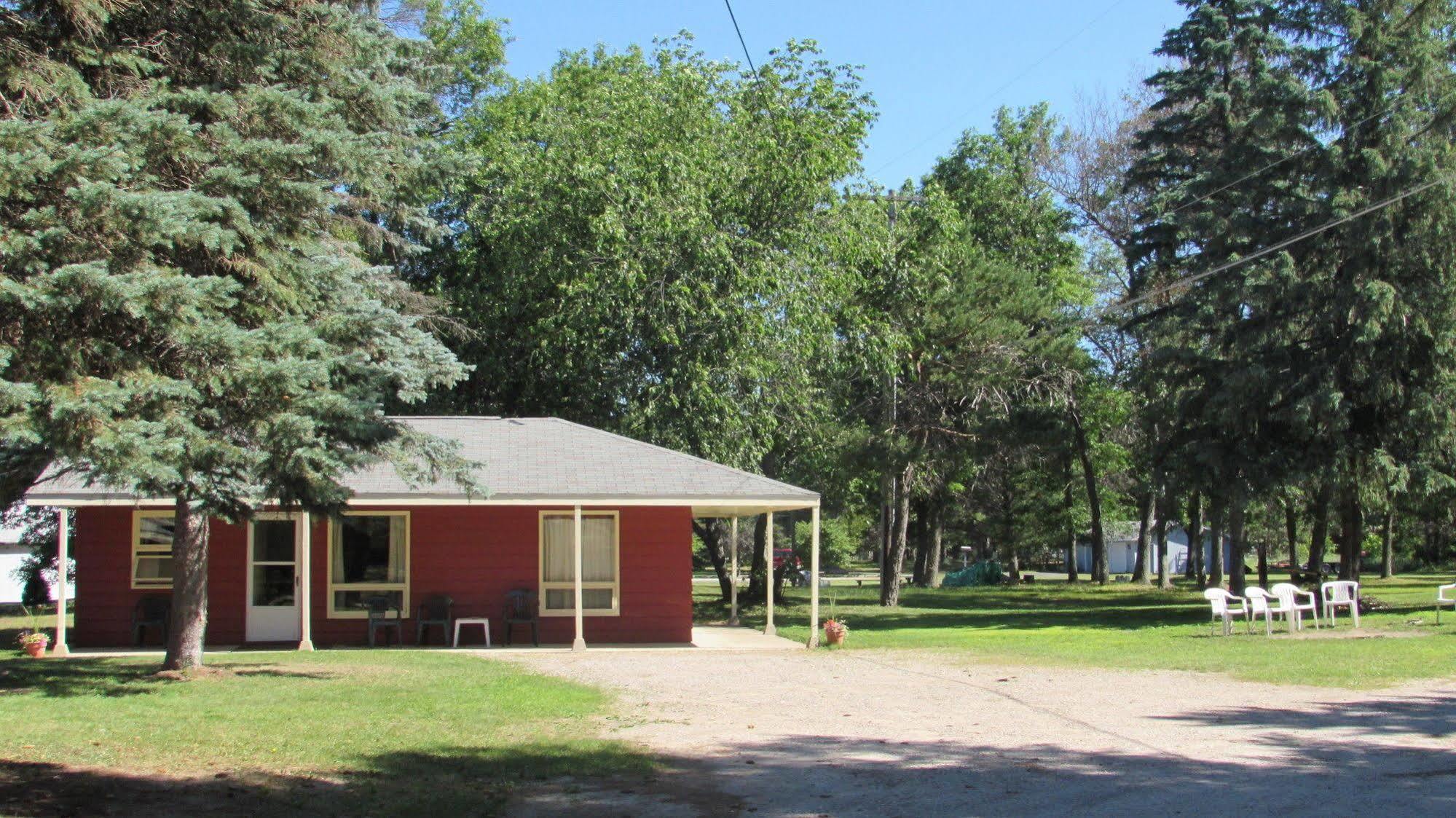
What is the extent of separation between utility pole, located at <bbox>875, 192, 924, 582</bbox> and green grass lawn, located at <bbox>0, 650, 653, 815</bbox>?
16592 mm

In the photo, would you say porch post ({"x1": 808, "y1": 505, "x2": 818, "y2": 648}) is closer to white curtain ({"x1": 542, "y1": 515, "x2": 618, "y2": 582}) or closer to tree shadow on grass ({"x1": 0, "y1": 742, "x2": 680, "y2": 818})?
white curtain ({"x1": 542, "y1": 515, "x2": 618, "y2": 582})

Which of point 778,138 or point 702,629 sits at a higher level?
point 778,138

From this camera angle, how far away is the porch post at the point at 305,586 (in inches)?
722

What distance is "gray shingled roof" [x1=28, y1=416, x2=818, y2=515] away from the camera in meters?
18.2

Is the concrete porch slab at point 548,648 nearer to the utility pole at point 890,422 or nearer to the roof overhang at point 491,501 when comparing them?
the roof overhang at point 491,501

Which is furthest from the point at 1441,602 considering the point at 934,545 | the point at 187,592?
the point at 934,545

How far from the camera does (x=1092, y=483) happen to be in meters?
42.2

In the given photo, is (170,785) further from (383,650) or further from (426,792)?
(383,650)

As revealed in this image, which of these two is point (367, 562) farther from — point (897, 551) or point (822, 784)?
point (897, 551)

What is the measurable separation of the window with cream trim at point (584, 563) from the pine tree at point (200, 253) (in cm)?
643

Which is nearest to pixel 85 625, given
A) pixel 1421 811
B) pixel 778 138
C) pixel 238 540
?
pixel 238 540

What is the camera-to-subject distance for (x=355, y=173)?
36.0 feet

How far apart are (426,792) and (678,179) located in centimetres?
1836

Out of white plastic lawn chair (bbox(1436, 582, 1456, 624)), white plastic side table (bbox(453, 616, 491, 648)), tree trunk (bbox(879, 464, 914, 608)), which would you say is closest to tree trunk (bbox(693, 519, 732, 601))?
tree trunk (bbox(879, 464, 914, 608))
